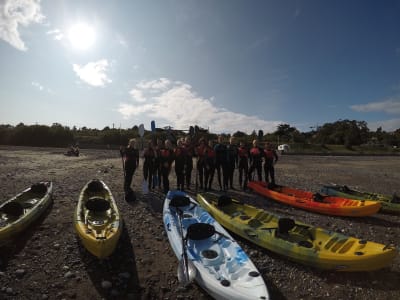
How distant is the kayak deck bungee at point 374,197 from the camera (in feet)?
25.4

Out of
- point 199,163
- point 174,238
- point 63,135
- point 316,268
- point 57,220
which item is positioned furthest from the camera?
point 63,135

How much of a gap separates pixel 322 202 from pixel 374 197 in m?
2.15

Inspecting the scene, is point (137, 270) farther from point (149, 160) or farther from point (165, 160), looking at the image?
point (149, 160)

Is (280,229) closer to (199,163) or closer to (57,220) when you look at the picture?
(199,163)

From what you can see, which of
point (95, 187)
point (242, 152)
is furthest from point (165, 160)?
point (242, 152)

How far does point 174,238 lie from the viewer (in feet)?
16.4

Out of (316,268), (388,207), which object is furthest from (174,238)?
(388,207)

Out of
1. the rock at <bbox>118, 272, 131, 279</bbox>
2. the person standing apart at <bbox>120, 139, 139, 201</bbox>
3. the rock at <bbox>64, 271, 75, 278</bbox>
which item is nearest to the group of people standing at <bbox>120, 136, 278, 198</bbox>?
the person standing apart at <bbox>120, 139, 139, 201</bbox>

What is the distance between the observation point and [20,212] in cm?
621

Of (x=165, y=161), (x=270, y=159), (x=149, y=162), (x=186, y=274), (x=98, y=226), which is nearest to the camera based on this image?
(x=186, y=274)

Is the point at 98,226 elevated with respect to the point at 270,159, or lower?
lower

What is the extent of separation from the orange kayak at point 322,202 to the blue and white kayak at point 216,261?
378 cm

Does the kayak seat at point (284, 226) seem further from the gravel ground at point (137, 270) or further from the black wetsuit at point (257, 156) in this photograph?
the black wetsuit at point (257, 156)

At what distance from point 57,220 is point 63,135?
47758mm
